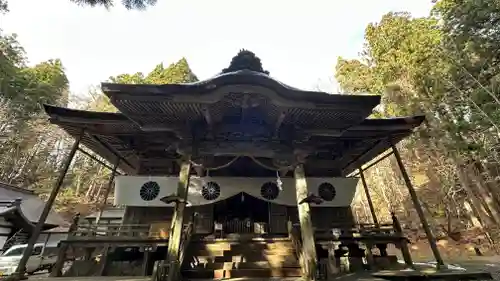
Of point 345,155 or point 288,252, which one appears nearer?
point 288,252

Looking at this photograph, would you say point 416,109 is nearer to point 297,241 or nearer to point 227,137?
point 297,241

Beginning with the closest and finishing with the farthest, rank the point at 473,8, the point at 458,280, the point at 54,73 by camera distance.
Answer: the point at 458,280 < the point at 473,8 < the point at 54,73

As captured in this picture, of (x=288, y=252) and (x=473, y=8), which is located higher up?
(x=473, y=8)

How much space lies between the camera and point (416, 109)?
1516cm

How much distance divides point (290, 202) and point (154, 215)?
4889 mm

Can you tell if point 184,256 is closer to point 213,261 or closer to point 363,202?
point 213,261

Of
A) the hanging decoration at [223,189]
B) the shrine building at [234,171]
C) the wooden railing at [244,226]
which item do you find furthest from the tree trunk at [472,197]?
the wooden railing at [244,226]

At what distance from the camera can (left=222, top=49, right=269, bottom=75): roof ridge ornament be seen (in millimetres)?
6695

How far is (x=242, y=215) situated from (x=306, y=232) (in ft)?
Result: 22.2

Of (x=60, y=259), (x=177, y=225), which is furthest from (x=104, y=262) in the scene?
(x=177, y=225)

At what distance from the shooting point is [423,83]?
14992mm

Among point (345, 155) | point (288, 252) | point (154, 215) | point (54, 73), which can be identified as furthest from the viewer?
point (54, 73)

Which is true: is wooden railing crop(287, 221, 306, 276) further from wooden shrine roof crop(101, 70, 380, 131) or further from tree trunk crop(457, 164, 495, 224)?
tree trunk crop(457, 164, 495, 224)

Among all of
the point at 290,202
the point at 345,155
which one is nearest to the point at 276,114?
the point at 290,202
